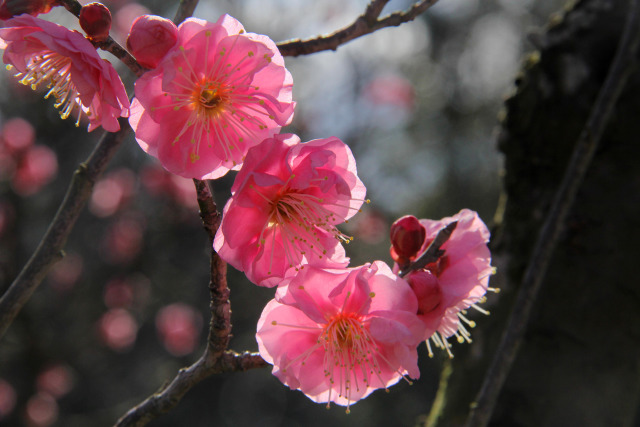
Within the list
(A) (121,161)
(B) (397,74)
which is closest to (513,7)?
(B) (397,74)

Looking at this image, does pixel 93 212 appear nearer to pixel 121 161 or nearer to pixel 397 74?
pixel 121 161

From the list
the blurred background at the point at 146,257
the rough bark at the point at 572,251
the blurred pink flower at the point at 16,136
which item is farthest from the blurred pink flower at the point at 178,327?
the rough bark at the point at 572,251

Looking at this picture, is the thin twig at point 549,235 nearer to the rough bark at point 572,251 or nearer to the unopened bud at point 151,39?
the rough bark at point 572,251

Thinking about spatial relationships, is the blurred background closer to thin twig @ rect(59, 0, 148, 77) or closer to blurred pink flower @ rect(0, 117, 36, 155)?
blurred pink flower @ rect(0, 117, 36, 155)

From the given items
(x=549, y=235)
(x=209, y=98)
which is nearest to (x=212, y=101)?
(x=209, y=98)

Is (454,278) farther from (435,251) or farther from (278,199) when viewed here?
(278,199)
